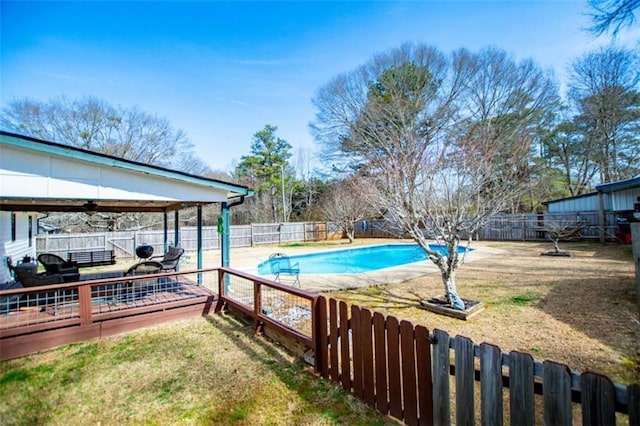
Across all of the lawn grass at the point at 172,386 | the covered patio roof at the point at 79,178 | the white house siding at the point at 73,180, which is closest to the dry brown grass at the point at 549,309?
the lawn grass at the point at 172,386

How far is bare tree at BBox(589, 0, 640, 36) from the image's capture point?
4.51 meters

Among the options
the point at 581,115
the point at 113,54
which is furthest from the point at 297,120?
the point at 581,115

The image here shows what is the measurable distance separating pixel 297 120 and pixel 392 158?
50.7ft

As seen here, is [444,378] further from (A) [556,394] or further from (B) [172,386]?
(B) [172,386]

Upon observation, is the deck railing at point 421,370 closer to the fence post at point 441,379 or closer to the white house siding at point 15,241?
the fence post at point 441,379

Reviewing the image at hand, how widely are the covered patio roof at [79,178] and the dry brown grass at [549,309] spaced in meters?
4.03

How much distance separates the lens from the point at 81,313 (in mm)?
4352

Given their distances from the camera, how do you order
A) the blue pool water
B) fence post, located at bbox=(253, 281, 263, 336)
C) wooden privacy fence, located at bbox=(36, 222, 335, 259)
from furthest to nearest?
the blue pool water < wooden privacy fence, located at bbox=(36, 222, 335, 259) < fence post, located at bbox=(253, 281, 263, 336)

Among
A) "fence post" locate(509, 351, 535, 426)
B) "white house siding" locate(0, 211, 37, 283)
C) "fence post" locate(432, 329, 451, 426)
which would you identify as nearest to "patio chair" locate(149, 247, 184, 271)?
"white house siding" locate(0, 211, 37, 283)

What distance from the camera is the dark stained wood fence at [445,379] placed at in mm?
1572

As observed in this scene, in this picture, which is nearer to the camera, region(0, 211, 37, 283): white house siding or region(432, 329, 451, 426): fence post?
region(432, 329, 451, 426): fence post

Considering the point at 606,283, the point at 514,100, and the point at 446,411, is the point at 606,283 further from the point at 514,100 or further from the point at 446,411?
the point at 514,100

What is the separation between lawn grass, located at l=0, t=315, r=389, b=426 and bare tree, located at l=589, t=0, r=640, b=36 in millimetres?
6825

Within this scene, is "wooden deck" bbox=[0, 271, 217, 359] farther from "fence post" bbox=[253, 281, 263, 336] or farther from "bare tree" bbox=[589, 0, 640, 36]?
"bare tree" bbox=[589, 0, 640, 36]
